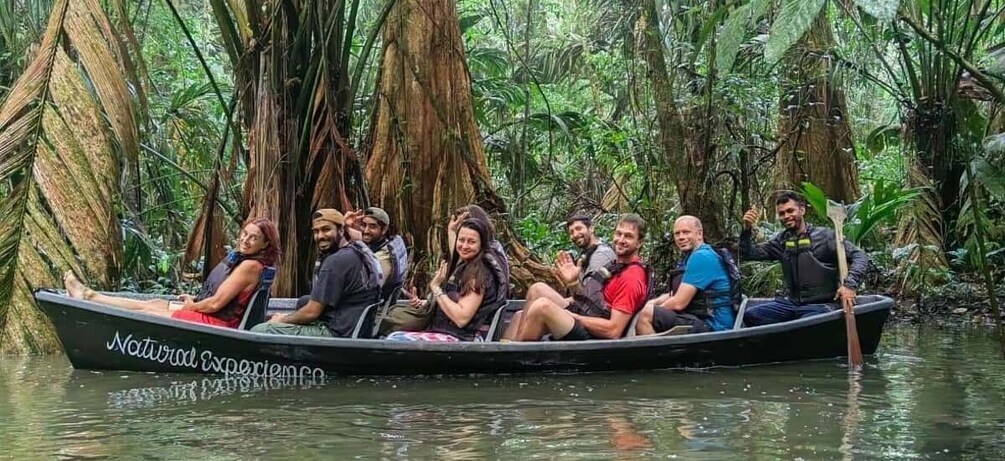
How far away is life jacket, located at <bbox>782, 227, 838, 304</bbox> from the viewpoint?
8719mm

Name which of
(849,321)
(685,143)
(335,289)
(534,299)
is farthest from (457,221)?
Result: (685,143)

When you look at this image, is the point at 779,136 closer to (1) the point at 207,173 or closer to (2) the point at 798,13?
(1) the point at 207,173

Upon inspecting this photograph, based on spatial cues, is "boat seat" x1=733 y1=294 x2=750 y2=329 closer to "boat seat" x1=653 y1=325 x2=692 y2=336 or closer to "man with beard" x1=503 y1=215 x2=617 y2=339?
"boat seat" x1=653 y1=325 x2=692 y2=336

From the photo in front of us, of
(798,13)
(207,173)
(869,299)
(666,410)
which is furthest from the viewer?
(207,173)

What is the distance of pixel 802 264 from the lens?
8742 mm

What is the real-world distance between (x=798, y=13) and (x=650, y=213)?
9554 mm

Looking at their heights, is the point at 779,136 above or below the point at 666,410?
above

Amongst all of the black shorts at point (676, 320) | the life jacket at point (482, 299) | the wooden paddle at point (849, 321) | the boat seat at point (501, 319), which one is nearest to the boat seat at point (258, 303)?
the life jacket at point (482, 299)

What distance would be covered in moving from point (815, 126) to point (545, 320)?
23.3ft

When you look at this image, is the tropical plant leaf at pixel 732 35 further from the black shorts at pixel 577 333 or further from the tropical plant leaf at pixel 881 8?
the black shorts at pixel 577 333

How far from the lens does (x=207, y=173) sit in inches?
470

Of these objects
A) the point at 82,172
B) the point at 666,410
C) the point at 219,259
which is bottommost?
the point at 666,410

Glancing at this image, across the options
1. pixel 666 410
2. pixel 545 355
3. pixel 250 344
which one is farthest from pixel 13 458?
pixel 545 355

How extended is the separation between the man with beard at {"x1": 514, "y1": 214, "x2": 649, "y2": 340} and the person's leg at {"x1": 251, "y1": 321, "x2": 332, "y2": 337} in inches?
52.9
